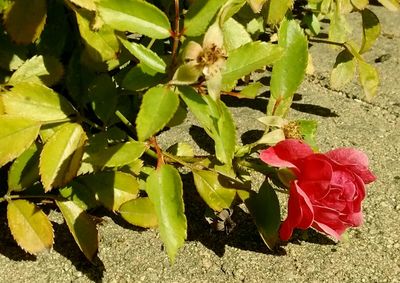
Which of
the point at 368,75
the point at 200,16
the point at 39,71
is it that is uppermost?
the point at 200,16

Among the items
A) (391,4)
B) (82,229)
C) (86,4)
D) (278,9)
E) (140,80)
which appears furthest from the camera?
(391,4)

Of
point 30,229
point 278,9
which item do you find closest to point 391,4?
point 278,9

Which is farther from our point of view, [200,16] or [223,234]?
[223,234]

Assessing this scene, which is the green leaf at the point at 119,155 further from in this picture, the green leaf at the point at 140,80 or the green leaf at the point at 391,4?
the green leaf at the point at 391,4

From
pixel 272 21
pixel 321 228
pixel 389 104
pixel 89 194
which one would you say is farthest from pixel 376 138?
pixel 89 194

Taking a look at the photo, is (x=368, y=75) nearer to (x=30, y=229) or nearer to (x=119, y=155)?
(x=119, y=155)

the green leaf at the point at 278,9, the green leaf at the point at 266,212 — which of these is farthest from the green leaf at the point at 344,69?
the green leaf at the point at 266,212
